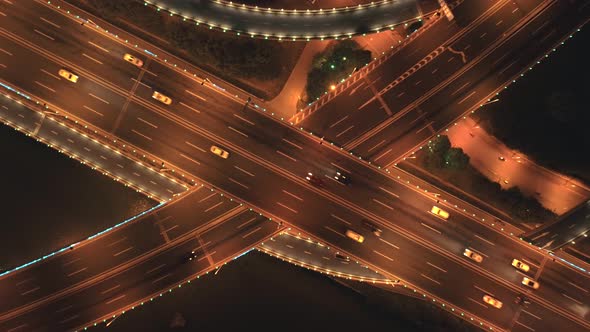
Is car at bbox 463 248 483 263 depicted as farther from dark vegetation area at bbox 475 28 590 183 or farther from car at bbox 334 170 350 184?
car at bbox 334 170 350 184

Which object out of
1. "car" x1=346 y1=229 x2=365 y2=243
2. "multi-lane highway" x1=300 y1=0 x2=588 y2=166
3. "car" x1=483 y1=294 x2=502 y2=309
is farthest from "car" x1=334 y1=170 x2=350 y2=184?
"car" x1=483 y1=294 x2=502 y2=309

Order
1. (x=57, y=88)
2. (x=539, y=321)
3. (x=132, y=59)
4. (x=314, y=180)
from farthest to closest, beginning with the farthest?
1. (x=539, y=321)
2. (x=314, y=180)
3. (x=132, y=59)
4. (x=57, y=88)

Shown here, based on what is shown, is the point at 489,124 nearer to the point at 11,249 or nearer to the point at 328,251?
the point at 328,251

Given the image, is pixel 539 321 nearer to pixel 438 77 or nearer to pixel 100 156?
pixel 438 77

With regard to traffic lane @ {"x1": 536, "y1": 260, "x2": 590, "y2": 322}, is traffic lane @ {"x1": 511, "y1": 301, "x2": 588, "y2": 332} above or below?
below

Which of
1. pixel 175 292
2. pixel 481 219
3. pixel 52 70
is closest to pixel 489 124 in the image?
pixel 481 219

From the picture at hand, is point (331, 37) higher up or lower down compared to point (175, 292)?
higher up

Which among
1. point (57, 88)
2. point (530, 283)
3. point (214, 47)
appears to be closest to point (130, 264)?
point (57, 88)
